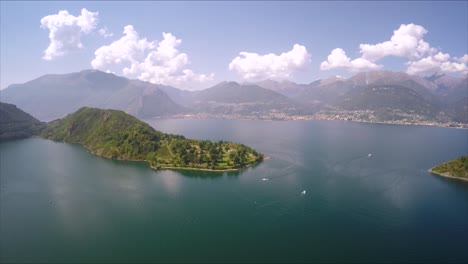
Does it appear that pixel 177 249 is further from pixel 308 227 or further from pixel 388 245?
pixel 388 245

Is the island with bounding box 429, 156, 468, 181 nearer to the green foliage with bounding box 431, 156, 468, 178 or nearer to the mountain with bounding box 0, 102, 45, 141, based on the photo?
the green foliage with bounding box 431, 156, 468, 178

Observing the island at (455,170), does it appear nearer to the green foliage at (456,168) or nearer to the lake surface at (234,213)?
the green foliage at (456,168)

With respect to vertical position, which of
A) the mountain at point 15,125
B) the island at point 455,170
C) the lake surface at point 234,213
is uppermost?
the mountain at point 15,125

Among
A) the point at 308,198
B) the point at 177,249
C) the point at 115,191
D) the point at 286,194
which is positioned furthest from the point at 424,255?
the point at 115,191

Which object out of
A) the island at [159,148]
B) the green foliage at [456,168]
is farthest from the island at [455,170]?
the island at [159,148]

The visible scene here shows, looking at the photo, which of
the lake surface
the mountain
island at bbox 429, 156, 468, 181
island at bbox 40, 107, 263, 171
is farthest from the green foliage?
the mountain

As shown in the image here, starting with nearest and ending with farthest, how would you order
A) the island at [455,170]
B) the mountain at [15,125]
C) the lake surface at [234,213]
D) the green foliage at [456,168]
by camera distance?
the lake surface at [234,213]
the island at [455,170]
the green foliage at [456,168]
the mountain at [15,125]
